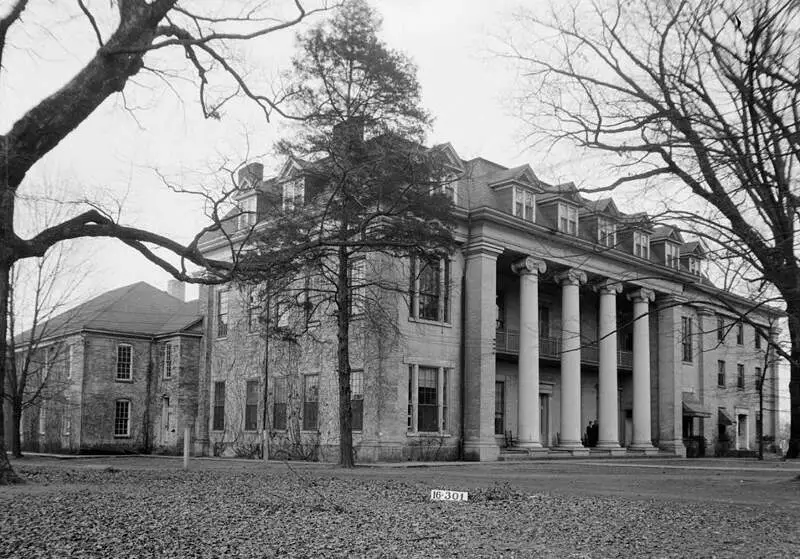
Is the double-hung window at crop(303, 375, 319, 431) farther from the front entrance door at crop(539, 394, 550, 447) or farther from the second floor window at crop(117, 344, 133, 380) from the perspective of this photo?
the second floor window at crop(117, 344, 133, 380)

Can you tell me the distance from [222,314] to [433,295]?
40.2ft

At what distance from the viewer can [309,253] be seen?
785 inches

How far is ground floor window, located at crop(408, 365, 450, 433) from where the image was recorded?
1248 inches

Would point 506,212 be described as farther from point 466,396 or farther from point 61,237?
point 61,237

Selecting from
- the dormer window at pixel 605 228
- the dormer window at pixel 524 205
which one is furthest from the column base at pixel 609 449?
the dormer window at pixel 605 228

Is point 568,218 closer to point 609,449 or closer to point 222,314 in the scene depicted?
point 609,449

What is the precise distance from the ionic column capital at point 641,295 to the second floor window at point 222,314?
2008 cm

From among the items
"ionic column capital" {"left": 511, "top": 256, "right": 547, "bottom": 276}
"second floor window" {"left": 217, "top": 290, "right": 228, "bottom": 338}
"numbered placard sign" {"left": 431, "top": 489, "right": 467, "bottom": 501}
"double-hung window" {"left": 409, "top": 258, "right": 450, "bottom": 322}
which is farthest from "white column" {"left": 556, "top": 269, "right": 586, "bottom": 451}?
"numbered placard sign" {"left": 431, "top": 489, "right": 467, "bottom": 501}

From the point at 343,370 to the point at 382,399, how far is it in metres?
5.30

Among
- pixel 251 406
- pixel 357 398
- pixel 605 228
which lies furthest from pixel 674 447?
pixel 605 228

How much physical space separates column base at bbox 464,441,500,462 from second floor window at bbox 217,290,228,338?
13614 mm

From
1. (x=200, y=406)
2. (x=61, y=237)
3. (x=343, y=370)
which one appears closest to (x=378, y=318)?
(x=343, y=370)

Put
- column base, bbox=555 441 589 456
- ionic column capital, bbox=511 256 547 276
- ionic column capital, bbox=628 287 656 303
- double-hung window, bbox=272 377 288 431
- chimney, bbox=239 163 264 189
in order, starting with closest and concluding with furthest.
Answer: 1. chimney, bbox=239 163 264 189
2. double-hung window, bbox=272 377 288 431
3. ionic column capital, bbox=511 256 547 276
4. column base, bbox=555 441 589 456
5. ionic column capital, bbox=628 287 656 303

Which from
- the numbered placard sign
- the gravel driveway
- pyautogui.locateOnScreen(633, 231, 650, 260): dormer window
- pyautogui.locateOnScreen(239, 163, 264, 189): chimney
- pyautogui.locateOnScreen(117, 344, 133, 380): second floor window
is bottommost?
the gravel driveway
